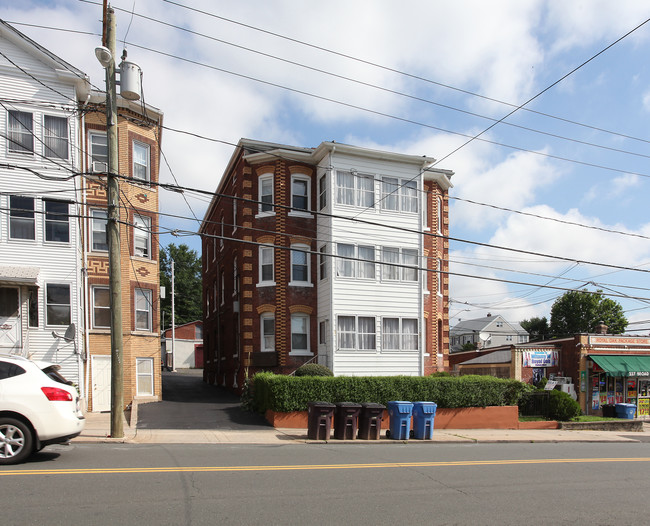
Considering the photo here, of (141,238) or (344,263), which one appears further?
Result: (344,263)

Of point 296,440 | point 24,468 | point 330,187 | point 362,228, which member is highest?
point 330,187

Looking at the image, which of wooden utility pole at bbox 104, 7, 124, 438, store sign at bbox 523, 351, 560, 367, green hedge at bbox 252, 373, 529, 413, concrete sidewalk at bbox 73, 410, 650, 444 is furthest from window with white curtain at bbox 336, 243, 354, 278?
store sign at bbox 523, 351, 560, 367

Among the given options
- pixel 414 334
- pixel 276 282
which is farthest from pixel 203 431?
pixel 414 334

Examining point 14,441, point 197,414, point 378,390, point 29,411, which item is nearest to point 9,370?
point 29,411

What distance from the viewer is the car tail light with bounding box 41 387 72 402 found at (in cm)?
966

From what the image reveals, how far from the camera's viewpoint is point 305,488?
8.56 metres

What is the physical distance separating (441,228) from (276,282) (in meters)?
9.43

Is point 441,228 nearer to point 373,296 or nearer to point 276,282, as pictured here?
point 373,296

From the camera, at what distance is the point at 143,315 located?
23828mm

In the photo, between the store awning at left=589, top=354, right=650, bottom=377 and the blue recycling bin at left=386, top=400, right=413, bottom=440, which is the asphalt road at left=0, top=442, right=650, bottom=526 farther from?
the store awning at left=589, top=354, right=650, bottom=377

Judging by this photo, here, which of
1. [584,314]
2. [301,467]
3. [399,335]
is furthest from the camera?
[584,314]

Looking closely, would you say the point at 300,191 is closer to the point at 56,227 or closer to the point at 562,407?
the point at 56,227

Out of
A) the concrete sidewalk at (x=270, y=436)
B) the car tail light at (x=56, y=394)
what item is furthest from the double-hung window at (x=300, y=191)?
the car tail light at (x=56, y=394)

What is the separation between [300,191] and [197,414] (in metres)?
10.8
